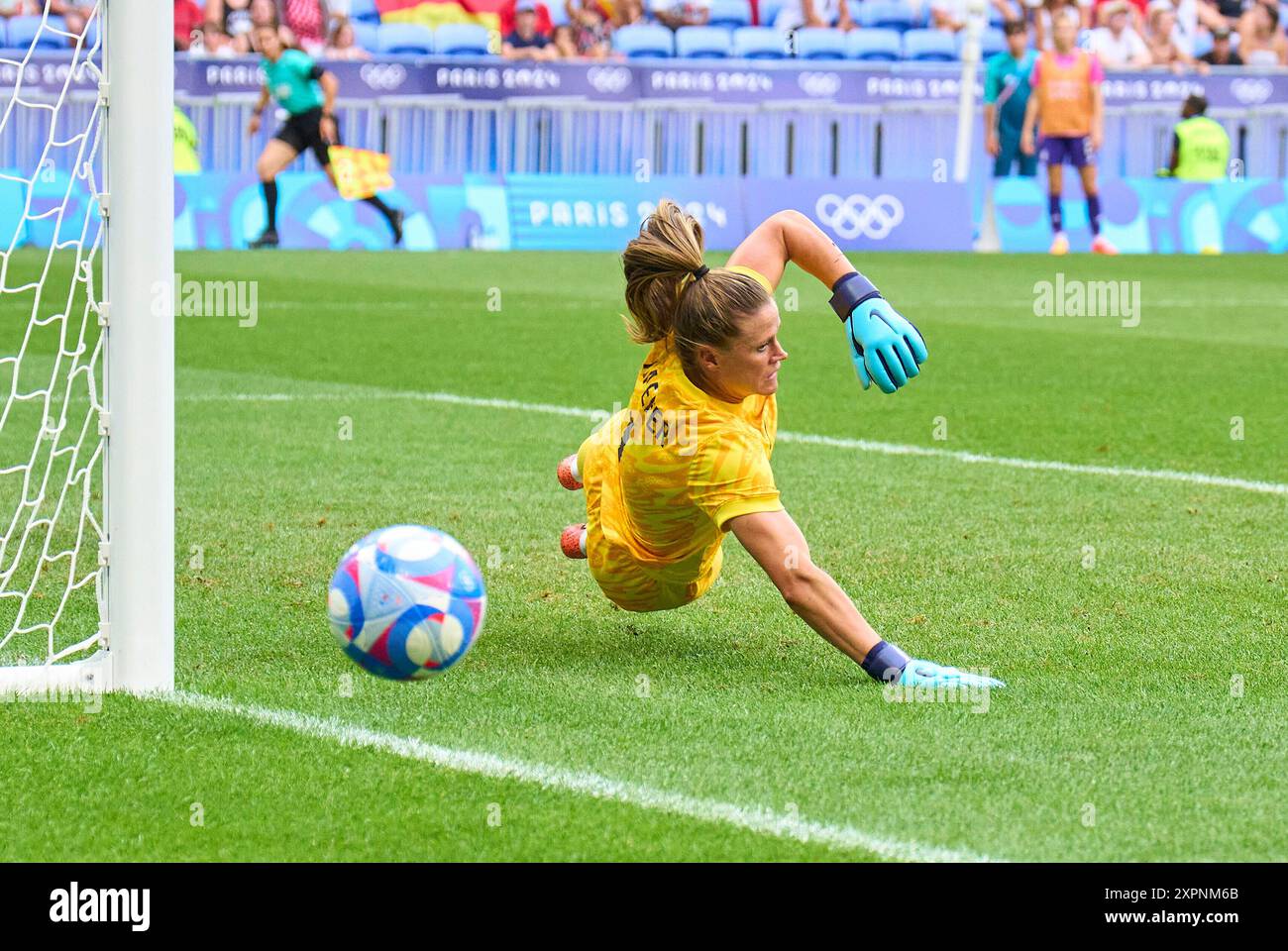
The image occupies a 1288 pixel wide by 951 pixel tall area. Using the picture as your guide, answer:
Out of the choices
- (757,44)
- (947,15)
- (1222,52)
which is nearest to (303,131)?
(757,44)

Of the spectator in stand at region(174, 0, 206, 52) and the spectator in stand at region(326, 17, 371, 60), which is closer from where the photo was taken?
the spectator in stand at region(174, 0, 206, 52)

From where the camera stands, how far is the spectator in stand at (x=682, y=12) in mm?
27688

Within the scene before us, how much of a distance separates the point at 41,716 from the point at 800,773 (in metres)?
1.81

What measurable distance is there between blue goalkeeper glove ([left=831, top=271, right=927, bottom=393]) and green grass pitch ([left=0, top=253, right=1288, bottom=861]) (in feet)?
2.59

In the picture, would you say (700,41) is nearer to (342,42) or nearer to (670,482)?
(342,42)

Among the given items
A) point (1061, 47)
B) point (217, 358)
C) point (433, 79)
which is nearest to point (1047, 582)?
point (217, 358)

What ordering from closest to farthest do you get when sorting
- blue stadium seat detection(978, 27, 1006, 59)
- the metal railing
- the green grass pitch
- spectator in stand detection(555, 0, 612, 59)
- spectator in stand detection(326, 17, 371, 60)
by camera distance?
the green grass pitch → the metal railing → spectator in stand detection(326, 17, 371, 60) → spectator in stand detection(555, 0, 612, 59) → blue stadium seat detection(978, 27, 1006, 59)

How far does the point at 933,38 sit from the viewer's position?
27.7m

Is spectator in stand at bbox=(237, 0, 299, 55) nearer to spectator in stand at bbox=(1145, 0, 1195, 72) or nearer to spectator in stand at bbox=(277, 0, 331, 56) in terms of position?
spectator in stand at bbox=(277, 0, 331, 56)

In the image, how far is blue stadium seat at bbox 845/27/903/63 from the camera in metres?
27.5

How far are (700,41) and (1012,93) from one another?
5.32 metres

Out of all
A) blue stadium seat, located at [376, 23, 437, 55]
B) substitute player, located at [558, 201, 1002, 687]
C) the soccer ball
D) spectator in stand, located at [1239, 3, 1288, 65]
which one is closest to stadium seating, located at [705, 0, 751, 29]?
blue stadium seat, located at [376, 23, 437, 55]

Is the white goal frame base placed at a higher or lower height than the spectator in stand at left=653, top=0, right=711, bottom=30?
lower
